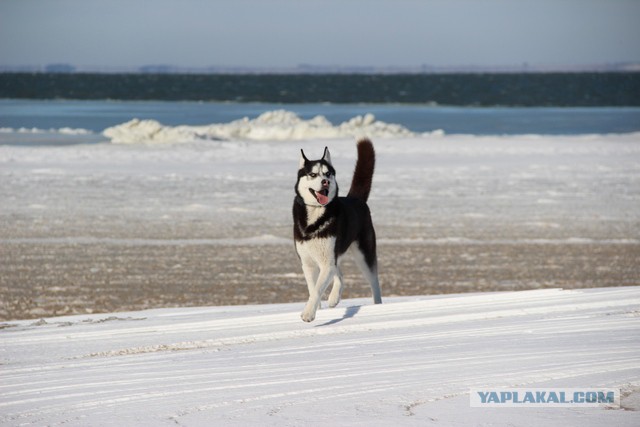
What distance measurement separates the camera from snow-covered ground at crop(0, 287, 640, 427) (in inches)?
156

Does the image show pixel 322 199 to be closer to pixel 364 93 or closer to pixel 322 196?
pixel 322 196

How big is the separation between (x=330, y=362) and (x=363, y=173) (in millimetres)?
2336

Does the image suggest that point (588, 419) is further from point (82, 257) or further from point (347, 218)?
point (82, 257)

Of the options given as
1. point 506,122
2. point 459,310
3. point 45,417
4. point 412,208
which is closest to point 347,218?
point 459,310

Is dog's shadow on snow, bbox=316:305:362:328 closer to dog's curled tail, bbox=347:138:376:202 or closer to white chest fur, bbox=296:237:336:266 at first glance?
white chest fur, bbox=296:237:336:266

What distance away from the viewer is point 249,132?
27.1 m

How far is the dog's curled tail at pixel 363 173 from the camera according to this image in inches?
275

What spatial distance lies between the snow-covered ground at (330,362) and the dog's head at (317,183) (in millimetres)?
Result: 774

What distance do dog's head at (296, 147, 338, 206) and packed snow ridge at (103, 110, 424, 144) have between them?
18741 mm

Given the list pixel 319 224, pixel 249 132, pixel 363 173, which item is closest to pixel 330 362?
pixel 319 224

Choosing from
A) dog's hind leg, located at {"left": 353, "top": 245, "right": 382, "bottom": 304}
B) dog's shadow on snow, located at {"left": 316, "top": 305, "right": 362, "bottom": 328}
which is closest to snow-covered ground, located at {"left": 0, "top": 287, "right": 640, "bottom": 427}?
dog's shadow on snow, located at {"left": 316, "top": 305, "right": 362, "bottom": 328}

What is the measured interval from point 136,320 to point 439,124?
31448 millimetres

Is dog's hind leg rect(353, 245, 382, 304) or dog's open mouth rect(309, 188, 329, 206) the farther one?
dog's hind leg rect(353, 245, 382, 304)

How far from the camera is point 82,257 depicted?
10.5 m
